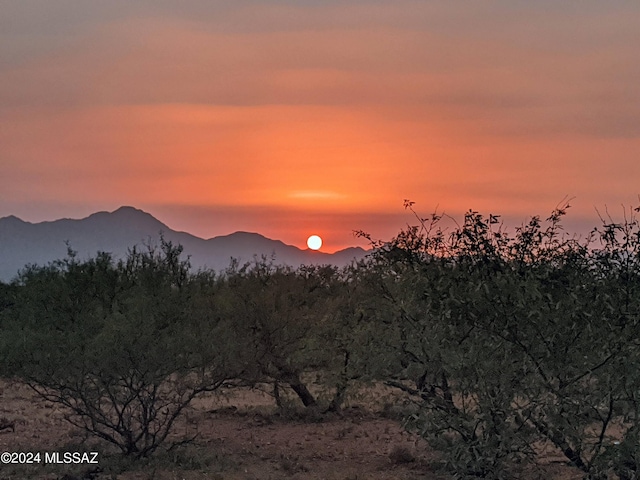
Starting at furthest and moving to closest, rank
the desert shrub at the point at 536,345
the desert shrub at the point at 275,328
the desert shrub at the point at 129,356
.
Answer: the desert shrub at the point at 275,328 → the desert shrub at the point at 129,356 → the desert shrub at the point at 536,345

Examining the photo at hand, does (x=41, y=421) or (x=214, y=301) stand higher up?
(x=214, y=301)

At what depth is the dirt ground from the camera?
17859 millimetres

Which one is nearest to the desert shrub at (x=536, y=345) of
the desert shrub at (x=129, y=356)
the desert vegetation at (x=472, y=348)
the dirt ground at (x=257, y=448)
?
the desert vegetation at (x=472, y=348)

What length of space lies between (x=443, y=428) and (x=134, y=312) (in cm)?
905

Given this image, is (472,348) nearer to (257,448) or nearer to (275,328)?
(257,448)

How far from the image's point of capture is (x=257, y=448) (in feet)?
70.9

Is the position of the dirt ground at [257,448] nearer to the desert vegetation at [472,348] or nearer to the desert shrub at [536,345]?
the desert vegetation at [472,348]

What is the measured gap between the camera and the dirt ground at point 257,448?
17.9m

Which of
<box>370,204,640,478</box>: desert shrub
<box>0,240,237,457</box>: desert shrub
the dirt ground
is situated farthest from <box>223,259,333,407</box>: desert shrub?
<box>370,204,640,478</box>: desert shrub

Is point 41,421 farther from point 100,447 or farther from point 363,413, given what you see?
point 363,413

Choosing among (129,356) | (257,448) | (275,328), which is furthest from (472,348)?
(275,328)

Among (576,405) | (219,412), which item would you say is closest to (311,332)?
(219,412)

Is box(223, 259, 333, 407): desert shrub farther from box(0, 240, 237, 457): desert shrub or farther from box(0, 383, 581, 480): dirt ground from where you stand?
box(0, 240, 237, 457): desert shrub

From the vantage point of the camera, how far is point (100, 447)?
66.0 ft
